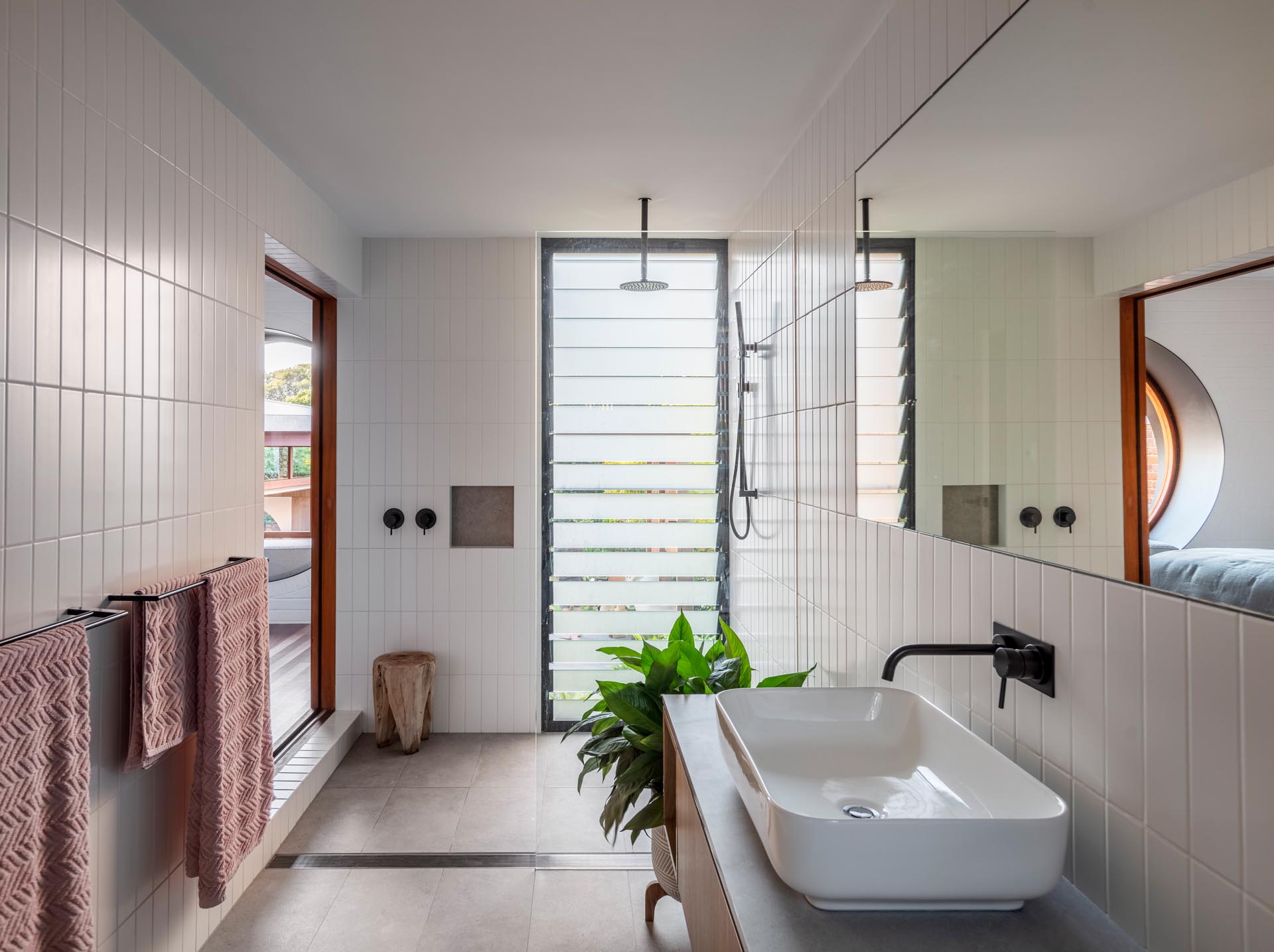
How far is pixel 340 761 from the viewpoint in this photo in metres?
3.25

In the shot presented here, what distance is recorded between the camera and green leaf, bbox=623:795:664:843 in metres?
2.02

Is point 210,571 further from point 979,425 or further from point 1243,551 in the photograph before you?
point 1243,551

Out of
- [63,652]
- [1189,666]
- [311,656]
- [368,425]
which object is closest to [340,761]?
A: [311,656]

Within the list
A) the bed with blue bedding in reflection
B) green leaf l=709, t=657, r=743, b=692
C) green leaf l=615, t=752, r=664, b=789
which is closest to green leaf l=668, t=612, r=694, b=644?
green leaf l=709, t=657, r=743, b=692

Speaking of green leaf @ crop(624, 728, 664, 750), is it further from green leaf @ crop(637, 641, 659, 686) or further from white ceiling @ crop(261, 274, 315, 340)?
white ceiling @ crop(261, 274, 315, 340)

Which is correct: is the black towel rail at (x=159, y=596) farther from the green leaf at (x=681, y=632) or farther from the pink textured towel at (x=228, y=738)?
the green leaf at (x=681, y=632)

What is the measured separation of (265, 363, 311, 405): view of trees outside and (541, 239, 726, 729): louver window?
1.08 metres

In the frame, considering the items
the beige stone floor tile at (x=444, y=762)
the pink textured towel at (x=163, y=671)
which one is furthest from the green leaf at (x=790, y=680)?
the beige stone floor tile at (x=444, y=762)

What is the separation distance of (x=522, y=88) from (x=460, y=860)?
2.43m

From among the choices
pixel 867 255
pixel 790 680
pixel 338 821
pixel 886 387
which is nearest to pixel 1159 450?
pixel 886 387

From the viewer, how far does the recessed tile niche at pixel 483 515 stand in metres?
3.57

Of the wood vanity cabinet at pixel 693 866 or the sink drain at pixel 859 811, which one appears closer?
the wood vanity cabinet at pixel 693 866

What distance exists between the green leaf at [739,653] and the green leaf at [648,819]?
1.37 feet

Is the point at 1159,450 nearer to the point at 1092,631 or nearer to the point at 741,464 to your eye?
the point at 1092,631
